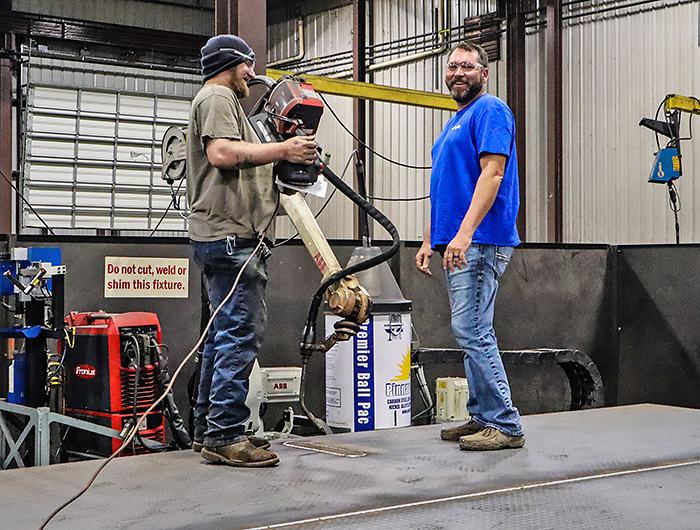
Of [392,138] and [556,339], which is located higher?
[392,138]

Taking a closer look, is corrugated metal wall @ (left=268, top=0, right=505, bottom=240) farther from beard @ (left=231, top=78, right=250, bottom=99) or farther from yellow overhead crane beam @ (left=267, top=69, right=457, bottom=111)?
beard @ (left=231, top=78, right=250, bottom=99)

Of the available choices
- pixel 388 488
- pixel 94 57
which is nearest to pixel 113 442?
pixel 388 488

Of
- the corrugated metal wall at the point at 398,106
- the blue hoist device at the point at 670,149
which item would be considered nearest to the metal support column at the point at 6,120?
the corrugated metal wall at the point at 398,106

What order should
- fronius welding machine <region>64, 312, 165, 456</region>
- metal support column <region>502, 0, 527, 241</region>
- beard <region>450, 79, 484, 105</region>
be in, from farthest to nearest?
1. metal support column <region>502, 0, 527, 241</region>
2. fronius welding machine <region>64, 312, 165, 456</region>
3. beard <region>450, 79, 484, 105</region>

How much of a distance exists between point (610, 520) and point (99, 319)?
228cm

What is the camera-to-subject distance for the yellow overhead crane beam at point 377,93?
5895 millimetres

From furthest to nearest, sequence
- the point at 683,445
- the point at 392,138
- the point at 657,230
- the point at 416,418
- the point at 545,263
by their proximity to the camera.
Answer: the point at 392,138
the point at 657,230
the point at 545,263
the point at 416,418
the point at 683,445

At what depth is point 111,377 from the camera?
11.0 ft

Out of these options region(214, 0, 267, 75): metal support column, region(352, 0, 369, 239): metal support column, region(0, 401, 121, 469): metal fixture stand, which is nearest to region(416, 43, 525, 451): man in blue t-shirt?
region(214, 0, 267, 75): metal support column

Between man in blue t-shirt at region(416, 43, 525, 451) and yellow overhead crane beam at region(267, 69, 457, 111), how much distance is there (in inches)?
111

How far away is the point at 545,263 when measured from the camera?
5.41 metres

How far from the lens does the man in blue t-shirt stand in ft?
9.60

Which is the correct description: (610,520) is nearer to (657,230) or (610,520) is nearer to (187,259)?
(187,259)

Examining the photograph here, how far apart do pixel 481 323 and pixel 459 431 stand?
Answer: 51 cm
